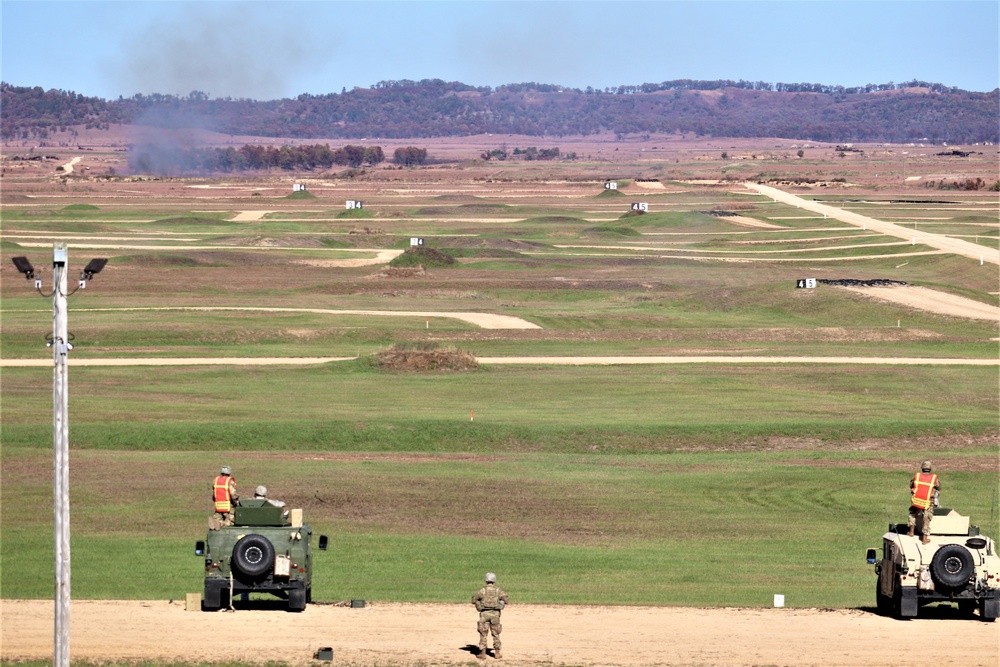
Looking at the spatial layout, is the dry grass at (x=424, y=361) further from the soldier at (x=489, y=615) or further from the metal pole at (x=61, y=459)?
the metal pole at (x=61, y=459)

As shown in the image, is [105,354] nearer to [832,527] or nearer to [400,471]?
[400,471]

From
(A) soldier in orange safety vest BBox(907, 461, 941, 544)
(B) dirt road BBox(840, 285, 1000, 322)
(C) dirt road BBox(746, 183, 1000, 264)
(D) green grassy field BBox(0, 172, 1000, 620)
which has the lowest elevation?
(D) green grassy field BBox(0, 172, 1000, 620)

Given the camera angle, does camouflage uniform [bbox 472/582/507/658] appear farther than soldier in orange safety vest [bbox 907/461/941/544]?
No

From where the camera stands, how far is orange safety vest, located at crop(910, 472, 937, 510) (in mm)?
23984

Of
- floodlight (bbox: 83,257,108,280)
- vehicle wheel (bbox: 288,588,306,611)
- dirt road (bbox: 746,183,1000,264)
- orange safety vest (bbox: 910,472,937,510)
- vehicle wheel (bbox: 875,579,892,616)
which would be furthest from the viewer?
dirt road (bbox: 746,183,1000,264)

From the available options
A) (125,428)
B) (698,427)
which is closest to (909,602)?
(698,427)

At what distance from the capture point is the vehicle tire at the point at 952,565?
938 inches

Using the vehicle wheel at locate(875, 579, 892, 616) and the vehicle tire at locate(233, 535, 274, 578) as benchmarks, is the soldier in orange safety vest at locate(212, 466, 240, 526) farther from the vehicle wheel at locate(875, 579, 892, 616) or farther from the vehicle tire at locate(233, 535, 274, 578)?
the vehicle wheel at locate(875, 579, 892, 616)

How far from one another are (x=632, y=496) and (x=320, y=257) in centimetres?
7658

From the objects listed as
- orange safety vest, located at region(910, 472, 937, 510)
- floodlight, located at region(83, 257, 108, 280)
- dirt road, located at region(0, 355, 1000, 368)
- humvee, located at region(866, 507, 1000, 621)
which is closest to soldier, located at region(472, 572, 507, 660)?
humvee, located at region(866, 507, 1000, 621)

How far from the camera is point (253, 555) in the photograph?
2405cm

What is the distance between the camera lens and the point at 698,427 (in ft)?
151

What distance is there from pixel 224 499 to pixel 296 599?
2.23 meters

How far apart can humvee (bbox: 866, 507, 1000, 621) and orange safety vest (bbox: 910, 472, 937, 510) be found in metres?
0.40
